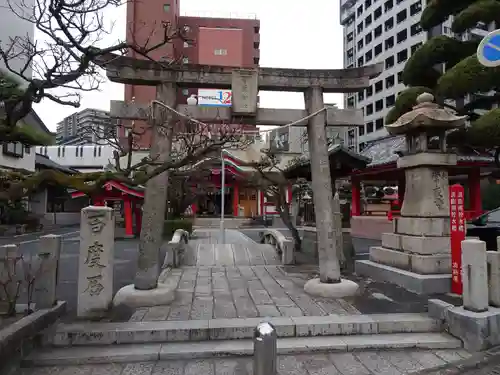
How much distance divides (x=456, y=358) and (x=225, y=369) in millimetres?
2987


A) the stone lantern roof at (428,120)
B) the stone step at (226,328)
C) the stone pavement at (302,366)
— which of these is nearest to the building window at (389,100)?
the stone lantern roof at (428,120)

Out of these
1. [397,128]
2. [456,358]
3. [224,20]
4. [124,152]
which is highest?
[224,20]

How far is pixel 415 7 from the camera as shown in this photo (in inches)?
1918

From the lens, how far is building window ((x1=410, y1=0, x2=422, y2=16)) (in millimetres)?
47844

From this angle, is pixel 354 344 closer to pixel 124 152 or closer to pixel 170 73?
pixel 124 152

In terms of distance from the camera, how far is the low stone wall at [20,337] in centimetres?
402

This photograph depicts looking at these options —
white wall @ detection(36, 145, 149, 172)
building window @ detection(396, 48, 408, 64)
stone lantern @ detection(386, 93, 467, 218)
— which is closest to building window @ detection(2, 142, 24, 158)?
white wall @ detection(36, 145, 149, 172)

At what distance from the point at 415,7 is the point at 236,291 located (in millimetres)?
54260

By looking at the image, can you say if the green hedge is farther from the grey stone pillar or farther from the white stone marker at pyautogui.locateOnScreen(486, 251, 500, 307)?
the white stone marker at pyautogui.locateOnScreen(486, 251, 500, 307)

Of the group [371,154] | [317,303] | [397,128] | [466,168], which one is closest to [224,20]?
[371,154]

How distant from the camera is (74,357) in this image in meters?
4.47

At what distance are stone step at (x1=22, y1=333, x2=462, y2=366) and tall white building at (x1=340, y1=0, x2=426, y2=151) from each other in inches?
1906

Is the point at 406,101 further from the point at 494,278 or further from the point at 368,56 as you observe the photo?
the point at 368,56

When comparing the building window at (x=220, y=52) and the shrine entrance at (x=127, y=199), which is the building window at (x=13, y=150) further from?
the building window at (x=220, y=52)
